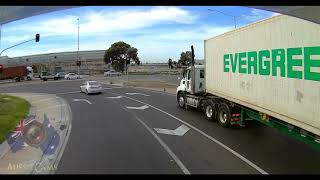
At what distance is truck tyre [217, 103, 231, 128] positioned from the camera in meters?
18.3

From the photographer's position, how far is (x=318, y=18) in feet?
29.7

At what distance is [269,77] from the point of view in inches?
547

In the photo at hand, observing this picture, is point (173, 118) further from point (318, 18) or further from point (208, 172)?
point (318, 18)

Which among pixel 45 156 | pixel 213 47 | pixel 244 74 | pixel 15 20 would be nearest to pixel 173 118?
pixel 213 47

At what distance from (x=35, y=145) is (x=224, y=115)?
778cm

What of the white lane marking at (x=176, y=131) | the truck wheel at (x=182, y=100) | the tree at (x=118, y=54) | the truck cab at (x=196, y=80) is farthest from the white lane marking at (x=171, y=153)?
the tree at (x=118, y=54)

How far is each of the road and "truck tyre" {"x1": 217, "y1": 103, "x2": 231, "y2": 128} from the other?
31 cm

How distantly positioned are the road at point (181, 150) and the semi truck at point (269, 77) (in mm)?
775

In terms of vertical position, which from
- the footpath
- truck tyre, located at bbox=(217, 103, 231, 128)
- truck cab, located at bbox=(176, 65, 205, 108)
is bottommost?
the footpath

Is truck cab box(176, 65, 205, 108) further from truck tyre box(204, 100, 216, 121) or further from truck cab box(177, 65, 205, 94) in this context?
truck tyre box(204, 100, 216, 121)

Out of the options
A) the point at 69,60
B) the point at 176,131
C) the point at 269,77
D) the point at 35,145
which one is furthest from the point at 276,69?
the point at 69,60

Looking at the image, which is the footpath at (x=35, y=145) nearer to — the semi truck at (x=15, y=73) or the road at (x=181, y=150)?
the road at (x=181, y=150)

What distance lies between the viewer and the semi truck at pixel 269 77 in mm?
10938

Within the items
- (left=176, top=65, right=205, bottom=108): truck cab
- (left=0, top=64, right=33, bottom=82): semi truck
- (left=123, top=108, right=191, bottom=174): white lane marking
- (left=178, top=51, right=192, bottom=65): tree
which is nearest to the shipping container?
(left=123, top=108, right=191, bottom=174): white lane marking
